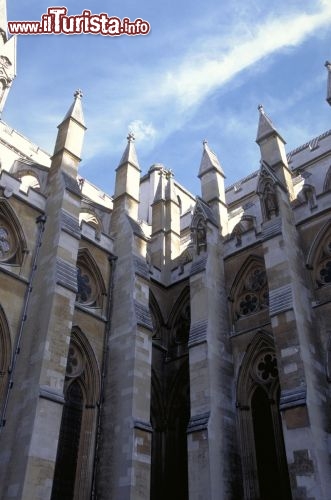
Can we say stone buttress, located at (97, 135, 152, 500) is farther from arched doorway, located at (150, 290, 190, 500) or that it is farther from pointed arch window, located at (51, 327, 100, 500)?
arched doorway, located at (150, 290, 190, 500)

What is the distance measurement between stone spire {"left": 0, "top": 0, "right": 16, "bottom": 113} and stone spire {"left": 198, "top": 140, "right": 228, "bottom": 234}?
9.35 m

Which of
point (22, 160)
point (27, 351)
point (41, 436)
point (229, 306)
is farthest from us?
point (22, 160)

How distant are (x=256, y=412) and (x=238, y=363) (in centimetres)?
151

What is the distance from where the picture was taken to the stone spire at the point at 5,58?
2302cm

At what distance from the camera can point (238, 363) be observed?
618 inches

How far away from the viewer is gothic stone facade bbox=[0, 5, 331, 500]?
12141 mm

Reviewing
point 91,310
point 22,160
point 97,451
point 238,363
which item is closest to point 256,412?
point 238,363

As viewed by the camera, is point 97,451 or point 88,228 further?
point 88,228

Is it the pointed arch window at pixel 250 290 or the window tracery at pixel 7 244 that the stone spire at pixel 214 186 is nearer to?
the pointed arch window at pixel 250 290

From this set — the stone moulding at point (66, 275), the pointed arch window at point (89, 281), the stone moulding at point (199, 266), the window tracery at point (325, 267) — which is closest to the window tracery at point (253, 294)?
the stone moulding at point (199, 266)

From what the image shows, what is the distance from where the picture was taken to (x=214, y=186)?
20.3 metres

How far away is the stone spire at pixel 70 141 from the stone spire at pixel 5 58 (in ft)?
18.5

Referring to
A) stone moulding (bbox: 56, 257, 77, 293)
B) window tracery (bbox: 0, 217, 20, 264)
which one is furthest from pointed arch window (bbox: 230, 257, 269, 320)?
window tracery (bbox: 0, 217, 20, 264)

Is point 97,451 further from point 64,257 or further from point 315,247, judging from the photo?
point 315,247
